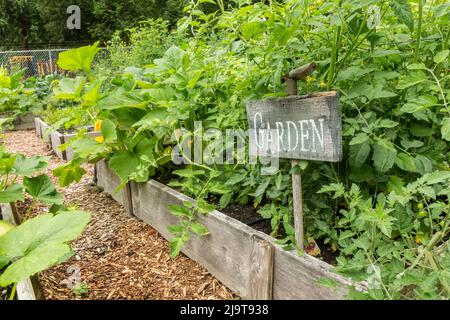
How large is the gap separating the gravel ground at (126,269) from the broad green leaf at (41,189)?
1.14 feet

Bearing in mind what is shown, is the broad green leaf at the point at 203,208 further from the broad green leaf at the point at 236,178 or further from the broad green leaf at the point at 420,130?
the broad green leaf at the point at 420,130

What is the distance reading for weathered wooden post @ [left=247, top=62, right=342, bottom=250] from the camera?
3.82 ft

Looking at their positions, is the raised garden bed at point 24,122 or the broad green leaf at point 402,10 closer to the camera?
the broad green leaf at point 402,10

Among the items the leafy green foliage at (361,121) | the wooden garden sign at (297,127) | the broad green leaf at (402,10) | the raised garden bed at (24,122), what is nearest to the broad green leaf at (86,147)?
the leafy green foliage at (361,121)

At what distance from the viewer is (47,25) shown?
26.8m

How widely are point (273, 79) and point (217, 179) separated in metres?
0.69

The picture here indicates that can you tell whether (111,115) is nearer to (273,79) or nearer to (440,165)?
(273,79)

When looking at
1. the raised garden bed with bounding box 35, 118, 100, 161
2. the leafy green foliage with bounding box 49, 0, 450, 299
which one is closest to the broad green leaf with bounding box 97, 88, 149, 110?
the leafy green foliage with bounding box 49, 0, 450, 299

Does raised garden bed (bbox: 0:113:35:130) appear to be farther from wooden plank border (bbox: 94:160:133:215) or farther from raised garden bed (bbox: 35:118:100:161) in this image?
wooden plank border (bbox: 94:160:133:215)

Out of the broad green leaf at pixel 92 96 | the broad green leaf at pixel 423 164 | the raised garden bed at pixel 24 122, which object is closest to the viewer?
the broad green leaf at pixel 423 164

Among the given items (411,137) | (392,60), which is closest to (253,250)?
(411,137)

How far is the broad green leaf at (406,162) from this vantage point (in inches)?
50.9

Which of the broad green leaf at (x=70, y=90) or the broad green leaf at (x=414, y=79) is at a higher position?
the broad green leaf at (x=414, y=79)

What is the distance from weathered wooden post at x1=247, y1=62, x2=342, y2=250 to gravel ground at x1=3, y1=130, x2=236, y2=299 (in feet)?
2.23
